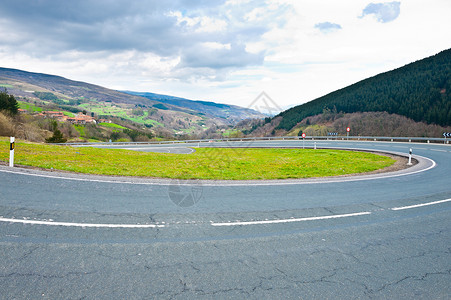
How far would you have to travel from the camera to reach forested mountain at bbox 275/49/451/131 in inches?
3322

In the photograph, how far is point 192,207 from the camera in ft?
22.2

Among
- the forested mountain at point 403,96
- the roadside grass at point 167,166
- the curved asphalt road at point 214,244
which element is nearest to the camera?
the curved asphalt road at point 214,244

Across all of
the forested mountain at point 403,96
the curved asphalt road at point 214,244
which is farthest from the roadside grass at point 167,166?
the forested mountain at point 403,96

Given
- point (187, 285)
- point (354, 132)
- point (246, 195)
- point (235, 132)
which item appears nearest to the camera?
point (187, 285)

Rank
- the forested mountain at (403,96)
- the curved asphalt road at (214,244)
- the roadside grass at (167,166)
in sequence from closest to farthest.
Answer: the curved asphalt road at (214,244) < the roadside grass at (167,166) < the forested mountain at (403,96)

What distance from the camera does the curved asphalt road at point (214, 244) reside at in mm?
3484

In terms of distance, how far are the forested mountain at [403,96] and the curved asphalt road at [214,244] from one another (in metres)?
90.7

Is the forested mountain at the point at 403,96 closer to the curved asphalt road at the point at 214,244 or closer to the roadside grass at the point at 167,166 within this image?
the roadside grass at the point at 167,166

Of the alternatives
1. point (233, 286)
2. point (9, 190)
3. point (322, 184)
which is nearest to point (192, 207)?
point (233, 286)

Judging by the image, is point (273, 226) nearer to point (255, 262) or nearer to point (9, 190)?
point (255, 262)

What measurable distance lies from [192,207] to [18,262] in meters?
3.69

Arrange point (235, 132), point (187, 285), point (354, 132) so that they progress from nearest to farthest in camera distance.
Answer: point (187, 285) → point (235, 132) → point (354, 132)

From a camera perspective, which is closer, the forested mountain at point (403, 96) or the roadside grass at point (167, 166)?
the roadside grass at point (167, 166)

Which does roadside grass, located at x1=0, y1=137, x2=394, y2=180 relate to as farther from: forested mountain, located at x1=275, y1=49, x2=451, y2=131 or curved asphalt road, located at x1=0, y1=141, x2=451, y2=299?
forested mountain, located at x1=275, y1=49, x2=451, y2=131
